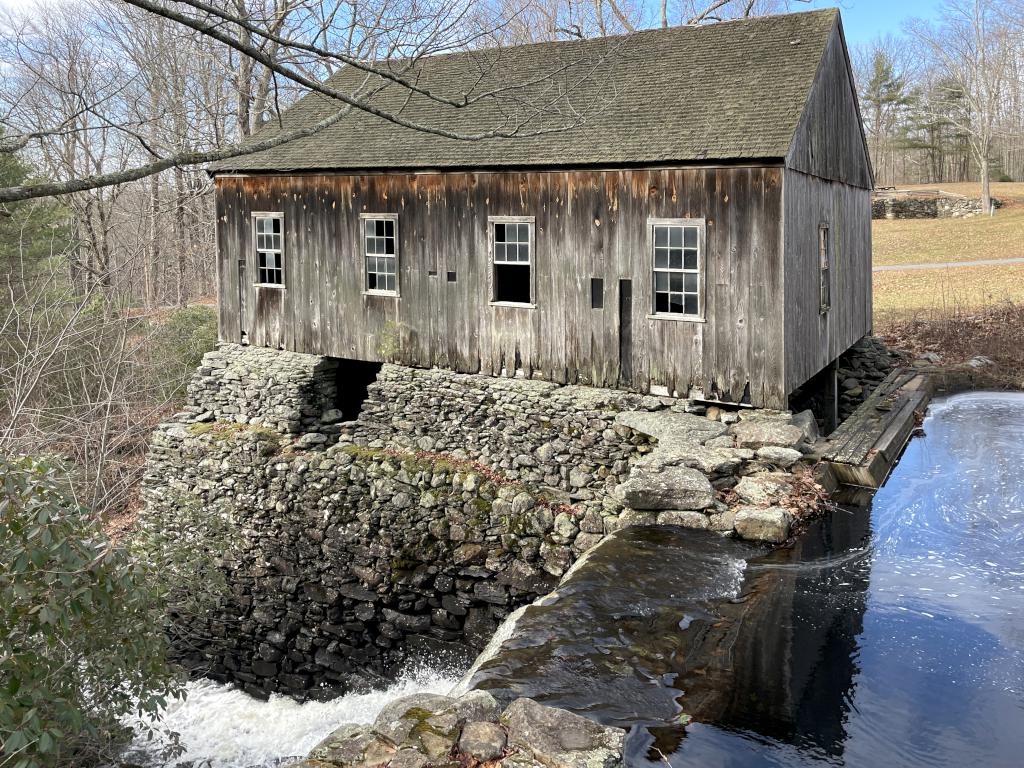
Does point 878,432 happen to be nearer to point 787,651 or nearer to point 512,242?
point 512,242

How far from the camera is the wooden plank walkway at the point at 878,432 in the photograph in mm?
11727

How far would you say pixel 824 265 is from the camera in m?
14.5

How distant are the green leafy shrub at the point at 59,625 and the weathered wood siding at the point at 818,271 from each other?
8.58 metres

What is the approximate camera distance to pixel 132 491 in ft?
61.5

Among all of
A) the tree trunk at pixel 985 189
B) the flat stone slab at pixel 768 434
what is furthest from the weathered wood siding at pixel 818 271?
the tree trunk at pixel 985 189

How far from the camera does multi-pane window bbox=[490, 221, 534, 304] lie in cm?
1409

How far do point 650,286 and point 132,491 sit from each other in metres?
11.9

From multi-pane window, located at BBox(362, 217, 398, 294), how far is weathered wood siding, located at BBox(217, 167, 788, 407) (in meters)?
0.17

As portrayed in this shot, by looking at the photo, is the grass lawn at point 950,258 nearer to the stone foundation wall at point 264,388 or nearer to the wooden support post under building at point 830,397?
the wooden support post under building at point 830,397

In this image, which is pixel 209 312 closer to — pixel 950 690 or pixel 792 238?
pixel 792 238

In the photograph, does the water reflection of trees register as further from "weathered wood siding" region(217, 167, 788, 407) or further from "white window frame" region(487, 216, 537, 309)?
"white window frame" region(487, 216, 537, 309)

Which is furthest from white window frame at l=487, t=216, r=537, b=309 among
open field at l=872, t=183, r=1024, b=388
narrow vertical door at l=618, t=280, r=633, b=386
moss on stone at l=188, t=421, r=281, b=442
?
open field at l=872, t=183, r=1024, b=388

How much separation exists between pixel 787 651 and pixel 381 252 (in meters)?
10.6

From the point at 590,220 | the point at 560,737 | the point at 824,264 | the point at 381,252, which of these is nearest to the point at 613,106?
the point at 590,220
